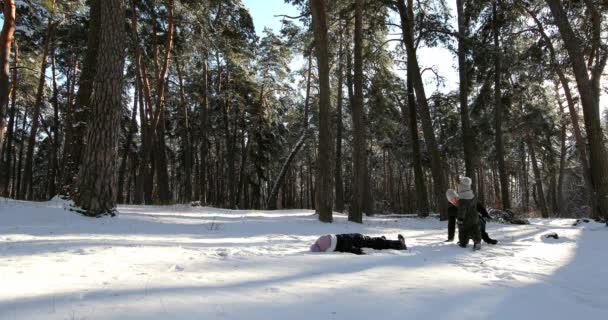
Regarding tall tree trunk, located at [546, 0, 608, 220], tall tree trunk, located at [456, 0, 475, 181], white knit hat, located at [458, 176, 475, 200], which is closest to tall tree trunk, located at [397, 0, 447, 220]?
tall tree trunk, located at [456, 0, 475, 181]

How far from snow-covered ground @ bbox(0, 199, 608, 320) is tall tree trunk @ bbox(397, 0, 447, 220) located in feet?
21.3

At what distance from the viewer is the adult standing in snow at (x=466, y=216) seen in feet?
25.0

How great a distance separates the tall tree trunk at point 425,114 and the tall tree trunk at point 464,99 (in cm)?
118

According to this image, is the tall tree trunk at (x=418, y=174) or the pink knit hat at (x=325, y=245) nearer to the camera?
the pink knit hat at (x=325, y=245)

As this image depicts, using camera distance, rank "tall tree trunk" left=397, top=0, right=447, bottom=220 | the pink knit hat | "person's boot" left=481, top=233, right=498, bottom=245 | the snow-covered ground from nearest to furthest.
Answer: the snow-covered ground < the pink knit hat < "person's boot" left=481, top=233, right=498, bottom=245 < "tall tree trunk" left=397, top=0, right=447, bottom=220

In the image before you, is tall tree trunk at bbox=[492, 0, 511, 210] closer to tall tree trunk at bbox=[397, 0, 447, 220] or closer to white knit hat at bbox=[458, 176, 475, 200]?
tall tree trunk at bbox=[397, 0, 447, 220]

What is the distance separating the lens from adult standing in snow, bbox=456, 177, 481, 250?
25.0 feet

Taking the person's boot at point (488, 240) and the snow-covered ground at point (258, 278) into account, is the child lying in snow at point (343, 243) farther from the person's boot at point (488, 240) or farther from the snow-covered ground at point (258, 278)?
the person's boot at point (488, 240)

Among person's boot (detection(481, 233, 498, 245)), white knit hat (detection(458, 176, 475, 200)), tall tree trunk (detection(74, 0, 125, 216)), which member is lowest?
person's boot (detection(481, 233, 498, 245))

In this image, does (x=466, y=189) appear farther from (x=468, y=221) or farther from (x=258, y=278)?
(x=258, y=278)

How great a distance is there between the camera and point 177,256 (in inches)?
193

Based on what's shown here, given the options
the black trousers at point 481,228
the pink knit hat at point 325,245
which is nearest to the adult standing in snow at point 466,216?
the black trousers at point 481,228

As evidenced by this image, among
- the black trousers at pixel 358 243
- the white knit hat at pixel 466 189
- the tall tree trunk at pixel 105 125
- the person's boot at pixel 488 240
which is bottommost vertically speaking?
the person's boot at pixel 488 240

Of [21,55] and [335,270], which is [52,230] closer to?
[335,270]
